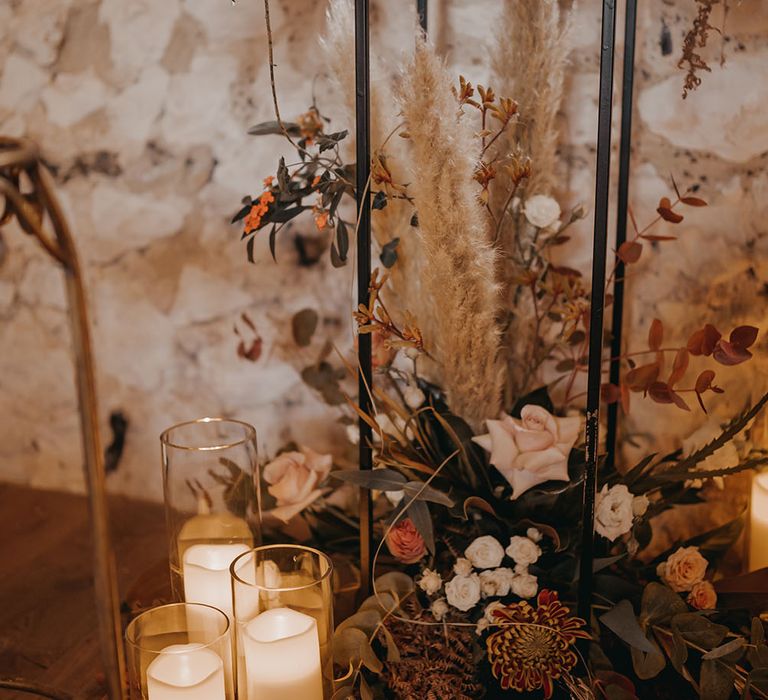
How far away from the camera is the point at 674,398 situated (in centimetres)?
98

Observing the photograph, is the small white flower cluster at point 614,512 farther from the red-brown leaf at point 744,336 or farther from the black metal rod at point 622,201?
the red-brown leaf at point 744,336

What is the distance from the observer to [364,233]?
2.87 ft

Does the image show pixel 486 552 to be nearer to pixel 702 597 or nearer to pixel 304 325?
pixel 702 597

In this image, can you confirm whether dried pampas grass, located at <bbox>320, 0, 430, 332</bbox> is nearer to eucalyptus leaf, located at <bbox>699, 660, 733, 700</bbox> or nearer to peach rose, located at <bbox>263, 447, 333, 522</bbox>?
peach rose, located at <bbox>263, 447, 333, 522</bbox>

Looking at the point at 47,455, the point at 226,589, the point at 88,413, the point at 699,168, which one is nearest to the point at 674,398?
the point at 699,168

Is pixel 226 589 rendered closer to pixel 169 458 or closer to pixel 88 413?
pixel 169 458

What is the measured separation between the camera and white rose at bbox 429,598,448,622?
90cm

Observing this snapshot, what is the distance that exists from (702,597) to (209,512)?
589mm

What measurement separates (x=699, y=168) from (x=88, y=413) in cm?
88

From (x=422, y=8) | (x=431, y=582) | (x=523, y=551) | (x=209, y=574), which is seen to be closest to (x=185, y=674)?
(x=209, y=574)

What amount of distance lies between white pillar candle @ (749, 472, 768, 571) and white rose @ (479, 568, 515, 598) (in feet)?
1.30

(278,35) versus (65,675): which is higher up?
(278,35)

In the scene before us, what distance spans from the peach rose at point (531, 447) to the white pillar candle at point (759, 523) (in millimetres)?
331

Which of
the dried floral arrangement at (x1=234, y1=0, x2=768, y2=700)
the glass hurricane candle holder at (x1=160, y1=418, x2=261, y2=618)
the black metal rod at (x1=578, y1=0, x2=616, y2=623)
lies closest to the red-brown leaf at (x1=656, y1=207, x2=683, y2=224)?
the dried floral arrangement at (x1=234, y1=0, x2=768, y2=700)
